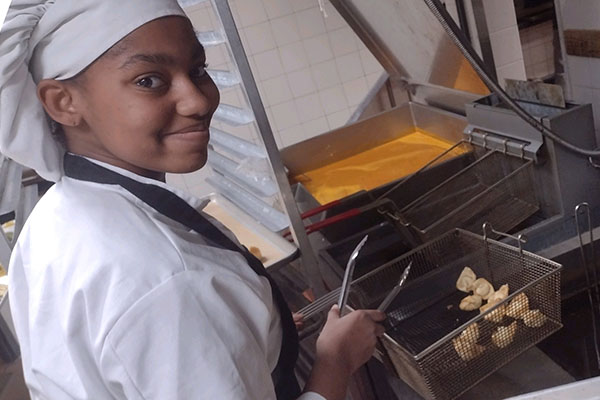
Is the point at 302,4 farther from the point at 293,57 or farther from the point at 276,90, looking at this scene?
the point at 276,90

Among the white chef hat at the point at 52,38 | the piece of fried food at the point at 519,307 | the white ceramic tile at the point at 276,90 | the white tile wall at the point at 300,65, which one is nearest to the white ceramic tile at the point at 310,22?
the white tile wall at the point at 300,65

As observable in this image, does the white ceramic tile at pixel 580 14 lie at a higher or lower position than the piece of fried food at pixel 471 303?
higher

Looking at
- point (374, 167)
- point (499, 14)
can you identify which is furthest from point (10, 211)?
point (499, 14)

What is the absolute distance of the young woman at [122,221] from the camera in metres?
0.58

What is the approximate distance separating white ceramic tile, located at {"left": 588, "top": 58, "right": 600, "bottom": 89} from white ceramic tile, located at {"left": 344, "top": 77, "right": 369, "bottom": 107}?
245 cm

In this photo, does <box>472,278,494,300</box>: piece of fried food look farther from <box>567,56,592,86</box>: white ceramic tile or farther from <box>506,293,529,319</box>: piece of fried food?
<box>567,56,592,86</box>: white ceramic tile

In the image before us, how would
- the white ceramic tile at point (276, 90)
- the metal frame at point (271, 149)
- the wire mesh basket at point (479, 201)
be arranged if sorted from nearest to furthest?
1. the metal frame at point (271, 149)
2. the wire mesh basket at point (479, 201)
3. the white ceramic tile at point (276, 90)

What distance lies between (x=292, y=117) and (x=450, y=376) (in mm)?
3200

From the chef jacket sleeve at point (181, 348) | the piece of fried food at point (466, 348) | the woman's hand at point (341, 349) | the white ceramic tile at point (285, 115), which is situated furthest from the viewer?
the white ceramic tile at point (285, 115)

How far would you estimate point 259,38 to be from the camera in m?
3.66

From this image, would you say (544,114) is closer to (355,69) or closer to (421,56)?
(421,56)

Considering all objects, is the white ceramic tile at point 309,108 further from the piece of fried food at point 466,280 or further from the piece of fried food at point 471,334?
the piece of fried food at point 471,334

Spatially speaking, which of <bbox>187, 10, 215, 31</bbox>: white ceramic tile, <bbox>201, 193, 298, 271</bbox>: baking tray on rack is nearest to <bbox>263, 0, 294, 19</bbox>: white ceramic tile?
<bbox>187, 10, 215, 31</bbox>: white ceramic tile

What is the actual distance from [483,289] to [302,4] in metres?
3.05
